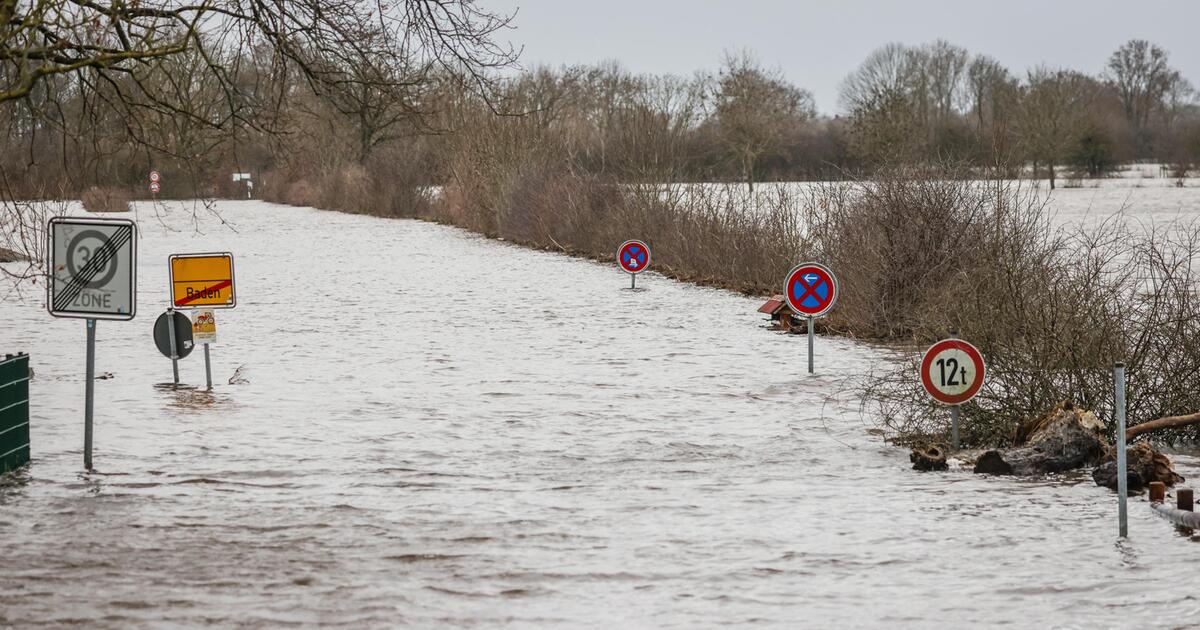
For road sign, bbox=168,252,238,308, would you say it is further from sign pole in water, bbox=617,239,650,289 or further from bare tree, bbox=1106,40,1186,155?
bare tree, bbox=1106,40,1186,155

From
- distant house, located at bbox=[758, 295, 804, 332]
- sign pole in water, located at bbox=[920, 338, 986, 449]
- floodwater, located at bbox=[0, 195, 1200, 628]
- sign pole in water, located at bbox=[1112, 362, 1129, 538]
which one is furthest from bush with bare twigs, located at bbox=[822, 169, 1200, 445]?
A: distant house, located at bbox=[758, 295, 804, 332]

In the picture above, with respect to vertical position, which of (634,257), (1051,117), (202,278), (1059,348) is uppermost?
(1051,117)

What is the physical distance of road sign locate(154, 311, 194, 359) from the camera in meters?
15.8

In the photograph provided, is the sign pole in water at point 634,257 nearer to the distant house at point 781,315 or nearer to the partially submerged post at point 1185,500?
the distant house at point 781,315

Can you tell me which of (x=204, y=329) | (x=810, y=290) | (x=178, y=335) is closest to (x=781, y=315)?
(x=810, y=290)

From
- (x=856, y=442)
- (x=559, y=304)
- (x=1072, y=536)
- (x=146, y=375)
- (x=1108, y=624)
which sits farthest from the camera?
(x=559, y=304)

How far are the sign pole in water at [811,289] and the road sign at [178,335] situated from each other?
22.0 feet

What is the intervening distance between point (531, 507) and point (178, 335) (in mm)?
7124

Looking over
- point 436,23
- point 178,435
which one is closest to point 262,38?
point 436,23

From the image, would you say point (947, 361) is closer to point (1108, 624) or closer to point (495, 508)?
point (495, 508)

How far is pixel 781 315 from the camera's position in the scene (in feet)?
75.3

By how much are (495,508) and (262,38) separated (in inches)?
286

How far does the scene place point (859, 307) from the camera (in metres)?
22.3

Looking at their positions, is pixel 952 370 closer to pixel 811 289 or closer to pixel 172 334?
pixel 811 289
